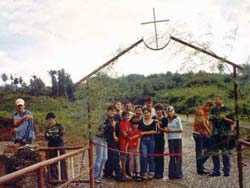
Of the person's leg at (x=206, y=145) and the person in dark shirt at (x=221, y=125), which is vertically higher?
the person in dark shirt at (x=221, y=125)

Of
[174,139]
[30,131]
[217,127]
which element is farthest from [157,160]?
[30,131]

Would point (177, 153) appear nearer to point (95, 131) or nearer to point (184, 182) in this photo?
point (184, 182)

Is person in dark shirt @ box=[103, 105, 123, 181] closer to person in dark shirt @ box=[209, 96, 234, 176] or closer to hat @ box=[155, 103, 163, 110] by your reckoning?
hat @ box=[155, 103, 163, 110]

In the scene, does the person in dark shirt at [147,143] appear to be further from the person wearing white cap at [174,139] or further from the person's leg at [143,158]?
the person wearing white cap at [174,139]

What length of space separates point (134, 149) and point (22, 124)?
195cm

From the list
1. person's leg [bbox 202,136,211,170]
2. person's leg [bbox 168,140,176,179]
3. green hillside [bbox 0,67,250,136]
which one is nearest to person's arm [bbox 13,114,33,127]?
green hillside [bbox 0,67,250,136]

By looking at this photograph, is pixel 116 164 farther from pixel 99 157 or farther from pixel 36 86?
pixel 36 86

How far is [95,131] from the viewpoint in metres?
6.57

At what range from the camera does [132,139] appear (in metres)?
7.60

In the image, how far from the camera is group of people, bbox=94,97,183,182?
7.57m

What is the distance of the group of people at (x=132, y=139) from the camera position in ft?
23.9

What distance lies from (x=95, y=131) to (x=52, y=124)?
110 cm

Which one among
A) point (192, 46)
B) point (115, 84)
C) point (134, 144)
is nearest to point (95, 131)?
point (115, 84)

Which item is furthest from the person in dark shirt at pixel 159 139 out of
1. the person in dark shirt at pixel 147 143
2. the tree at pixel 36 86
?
the tree at pixel 36 86
